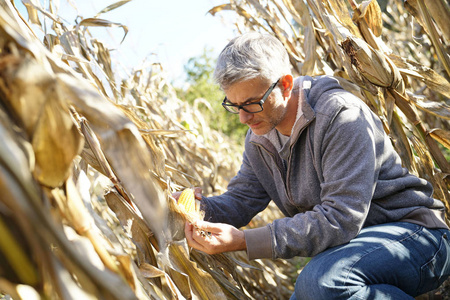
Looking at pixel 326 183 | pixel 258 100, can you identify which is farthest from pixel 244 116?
pixel 326 183

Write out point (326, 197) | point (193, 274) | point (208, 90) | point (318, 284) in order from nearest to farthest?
point (193, 274) → point (318, 284) → point (326, 197) → point (208, 90)

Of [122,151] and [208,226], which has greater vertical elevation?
[122,151]

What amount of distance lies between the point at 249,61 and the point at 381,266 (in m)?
0.82

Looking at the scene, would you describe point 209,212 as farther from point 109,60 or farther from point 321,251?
point 109,60

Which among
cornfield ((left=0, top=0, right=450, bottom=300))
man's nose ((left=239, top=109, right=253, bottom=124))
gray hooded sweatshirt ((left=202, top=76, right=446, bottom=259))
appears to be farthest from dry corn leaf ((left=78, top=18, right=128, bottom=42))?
gray hooded sweatshirt ((left=202, top=76, right=446, bottom=259))

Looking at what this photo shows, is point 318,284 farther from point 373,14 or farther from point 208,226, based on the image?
point 373,14

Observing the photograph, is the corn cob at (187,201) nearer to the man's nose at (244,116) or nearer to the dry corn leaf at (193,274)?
the dry corn leaf at (193,274)

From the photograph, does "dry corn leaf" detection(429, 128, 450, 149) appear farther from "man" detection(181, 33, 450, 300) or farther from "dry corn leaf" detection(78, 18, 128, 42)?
"dry corn leaf" detection(78, 18, 128, 42)

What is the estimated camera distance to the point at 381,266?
1.39 m

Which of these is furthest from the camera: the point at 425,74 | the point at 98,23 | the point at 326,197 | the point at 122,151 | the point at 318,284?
the point at 98,23

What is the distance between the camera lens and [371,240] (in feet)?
4.72

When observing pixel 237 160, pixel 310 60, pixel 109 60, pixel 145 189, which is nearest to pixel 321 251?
pixel 310 60

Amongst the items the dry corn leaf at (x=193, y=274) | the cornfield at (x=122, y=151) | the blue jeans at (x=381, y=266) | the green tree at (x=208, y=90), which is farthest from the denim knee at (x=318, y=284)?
the green tree at (x=208, y=90)

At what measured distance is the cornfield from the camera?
1.90 ft
